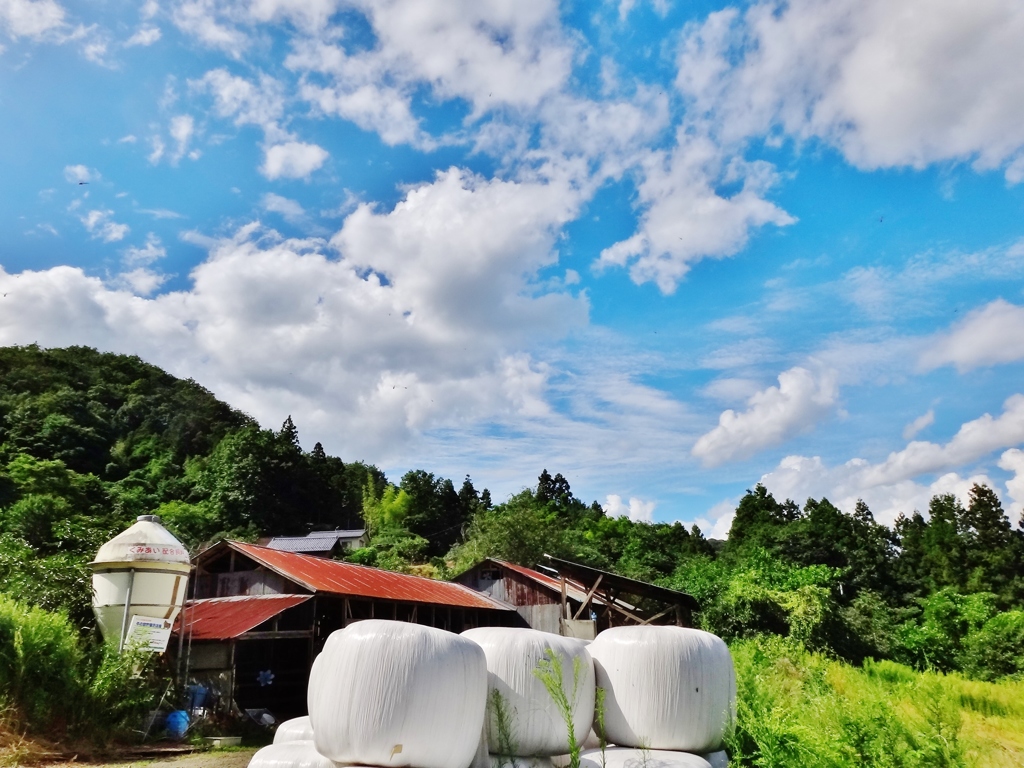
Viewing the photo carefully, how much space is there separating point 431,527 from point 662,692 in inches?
1671

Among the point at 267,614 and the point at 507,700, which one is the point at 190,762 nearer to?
the point at 267,614

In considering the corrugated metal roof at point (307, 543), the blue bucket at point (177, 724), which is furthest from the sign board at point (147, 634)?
the corrugated metal roof at point (307, 543)

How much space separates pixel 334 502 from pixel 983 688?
42671 millimetres

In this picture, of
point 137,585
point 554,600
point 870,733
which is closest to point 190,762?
point 137,585

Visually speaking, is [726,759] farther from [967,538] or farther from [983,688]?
[967,538]

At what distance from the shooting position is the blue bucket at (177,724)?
35.9ft

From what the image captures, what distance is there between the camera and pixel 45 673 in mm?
9438

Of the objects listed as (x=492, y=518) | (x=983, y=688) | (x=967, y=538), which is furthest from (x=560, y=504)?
(x=983, y=688)

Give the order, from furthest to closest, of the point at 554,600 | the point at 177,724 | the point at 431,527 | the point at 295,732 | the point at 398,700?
the point at 431,527
the point at 554,600
the point at 177,724
the point at 295,732
the point at 398,700

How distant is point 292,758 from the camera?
191 inches

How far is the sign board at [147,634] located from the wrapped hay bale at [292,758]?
7.48m

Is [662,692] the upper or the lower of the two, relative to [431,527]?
lower

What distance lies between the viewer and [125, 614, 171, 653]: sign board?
444 inches

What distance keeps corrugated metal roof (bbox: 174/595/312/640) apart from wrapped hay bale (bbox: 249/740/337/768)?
8.08m
